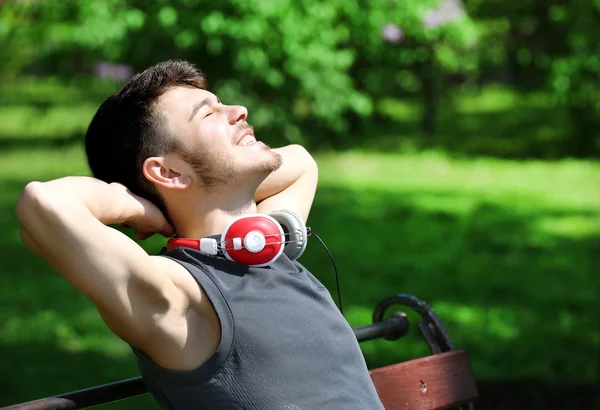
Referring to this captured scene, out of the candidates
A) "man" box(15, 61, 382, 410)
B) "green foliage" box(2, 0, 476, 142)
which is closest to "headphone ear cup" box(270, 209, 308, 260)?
"man" box(15, 61, 382, 410)

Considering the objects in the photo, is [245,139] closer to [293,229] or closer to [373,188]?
[293,229]

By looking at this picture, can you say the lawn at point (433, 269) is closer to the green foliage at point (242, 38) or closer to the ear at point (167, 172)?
the green foliage at point (242, 38)

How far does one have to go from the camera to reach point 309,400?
83.3 inches

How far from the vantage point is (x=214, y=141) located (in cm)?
231

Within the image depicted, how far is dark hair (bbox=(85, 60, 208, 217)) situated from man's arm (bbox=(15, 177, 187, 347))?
0.30 meters

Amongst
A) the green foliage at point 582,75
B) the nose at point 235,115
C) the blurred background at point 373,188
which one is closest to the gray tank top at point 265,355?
the nose at point 235,115

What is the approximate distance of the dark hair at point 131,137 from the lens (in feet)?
7.59

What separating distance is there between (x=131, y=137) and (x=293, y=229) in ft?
1.40

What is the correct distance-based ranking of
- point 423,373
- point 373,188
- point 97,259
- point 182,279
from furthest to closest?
point 373,188, point 423,373, point 182,279, point 97,259

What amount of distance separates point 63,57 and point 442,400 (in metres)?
11.7

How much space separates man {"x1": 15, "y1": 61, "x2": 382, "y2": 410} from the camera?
194 cm

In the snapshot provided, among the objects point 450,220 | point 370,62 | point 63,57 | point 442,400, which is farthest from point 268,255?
point 370,62

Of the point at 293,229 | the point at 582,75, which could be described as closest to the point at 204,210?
the point at 293,229

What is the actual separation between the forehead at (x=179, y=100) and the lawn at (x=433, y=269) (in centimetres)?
261
